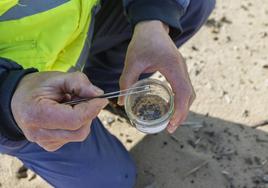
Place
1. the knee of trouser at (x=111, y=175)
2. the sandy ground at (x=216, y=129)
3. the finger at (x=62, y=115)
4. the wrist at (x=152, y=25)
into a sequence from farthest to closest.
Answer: the sandy ground at (x=216, y=129), the knee of trouser at (x=111, y=175), the wrist at (x=152, y=25), the finger at (x=62, y=115)

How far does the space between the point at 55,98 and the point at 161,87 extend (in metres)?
0.31

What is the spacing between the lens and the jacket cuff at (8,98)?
122 cm

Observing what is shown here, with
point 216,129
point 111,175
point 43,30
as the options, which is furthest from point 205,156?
point 43,30

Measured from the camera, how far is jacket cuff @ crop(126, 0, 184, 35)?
1.48m

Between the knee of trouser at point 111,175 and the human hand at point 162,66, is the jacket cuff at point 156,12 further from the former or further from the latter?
the knee of trouser at point 111,175

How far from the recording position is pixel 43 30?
1.42 metres

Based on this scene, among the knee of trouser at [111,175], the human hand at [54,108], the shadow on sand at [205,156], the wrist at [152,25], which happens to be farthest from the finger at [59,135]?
the shadow on sand at [205,156]

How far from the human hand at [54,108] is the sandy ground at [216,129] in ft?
2.29

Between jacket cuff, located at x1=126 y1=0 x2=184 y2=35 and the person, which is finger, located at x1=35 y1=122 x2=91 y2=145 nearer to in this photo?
the person

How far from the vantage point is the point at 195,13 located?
5.74 feet

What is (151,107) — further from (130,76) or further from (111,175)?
(111,175)

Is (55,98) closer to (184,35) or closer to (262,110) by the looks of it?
(184,35)

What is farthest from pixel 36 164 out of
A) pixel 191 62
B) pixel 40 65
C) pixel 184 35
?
pixel 191 62

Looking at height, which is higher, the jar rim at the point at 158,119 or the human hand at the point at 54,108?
the human hand at the point at 54,108
